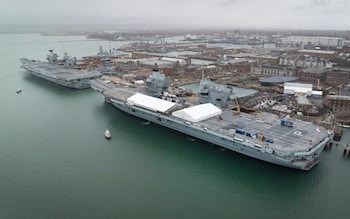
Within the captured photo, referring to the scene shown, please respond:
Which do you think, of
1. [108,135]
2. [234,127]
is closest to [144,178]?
[108,135]

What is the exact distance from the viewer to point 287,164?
1090 inches

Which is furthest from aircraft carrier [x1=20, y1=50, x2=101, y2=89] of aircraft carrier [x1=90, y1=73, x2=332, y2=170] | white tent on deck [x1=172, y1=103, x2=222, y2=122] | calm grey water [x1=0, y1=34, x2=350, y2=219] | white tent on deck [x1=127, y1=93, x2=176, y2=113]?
white tent on deck [x1=172, y1=103, x2=222, y2=122]

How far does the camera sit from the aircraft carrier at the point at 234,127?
27734mm

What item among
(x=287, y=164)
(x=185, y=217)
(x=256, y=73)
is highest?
(x=256, y=73)

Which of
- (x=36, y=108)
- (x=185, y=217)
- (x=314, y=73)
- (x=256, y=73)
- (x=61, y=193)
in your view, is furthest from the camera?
(x=256, y=73)

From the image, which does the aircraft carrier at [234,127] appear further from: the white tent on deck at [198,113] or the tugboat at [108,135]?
the tugboat at [108,135]

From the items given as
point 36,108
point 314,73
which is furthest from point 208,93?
point 314,73

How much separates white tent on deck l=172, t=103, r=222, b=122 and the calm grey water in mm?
3190

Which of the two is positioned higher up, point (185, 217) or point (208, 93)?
point (208, 93)

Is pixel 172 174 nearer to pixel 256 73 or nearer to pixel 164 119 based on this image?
pixel 164 119

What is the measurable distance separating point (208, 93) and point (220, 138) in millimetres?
10379

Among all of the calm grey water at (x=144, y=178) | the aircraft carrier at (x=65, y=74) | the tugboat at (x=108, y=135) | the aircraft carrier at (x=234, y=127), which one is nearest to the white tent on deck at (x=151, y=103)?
the aircraft carrier at (x=234, y=127)

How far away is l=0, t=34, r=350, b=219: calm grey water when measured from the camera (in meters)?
22.5

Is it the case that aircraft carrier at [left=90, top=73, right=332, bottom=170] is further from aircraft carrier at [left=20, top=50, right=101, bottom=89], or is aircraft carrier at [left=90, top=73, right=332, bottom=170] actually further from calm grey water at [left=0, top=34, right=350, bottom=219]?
aircraft carrier at [left=20, top=50, right=101, bottom=89]
